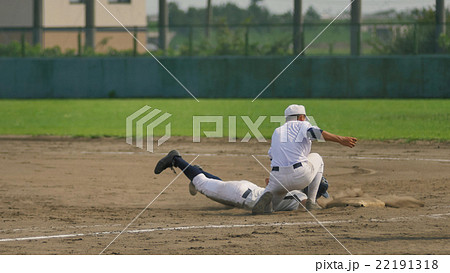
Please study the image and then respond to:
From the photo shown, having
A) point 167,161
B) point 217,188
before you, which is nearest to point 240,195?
point 217,188

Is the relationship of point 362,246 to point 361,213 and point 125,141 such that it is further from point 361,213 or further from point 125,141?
point 125,141

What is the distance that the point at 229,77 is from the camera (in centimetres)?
2956

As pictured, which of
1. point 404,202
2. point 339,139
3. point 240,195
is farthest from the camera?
point 404,202

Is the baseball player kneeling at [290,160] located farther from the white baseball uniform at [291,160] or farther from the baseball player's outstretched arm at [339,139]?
the baseball player's outstretched arm at [339,139]

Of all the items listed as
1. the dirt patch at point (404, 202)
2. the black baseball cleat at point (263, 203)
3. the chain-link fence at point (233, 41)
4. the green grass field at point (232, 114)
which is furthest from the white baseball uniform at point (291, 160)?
the chain-link fence at point (233, 41)

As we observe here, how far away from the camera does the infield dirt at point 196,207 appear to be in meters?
6.98

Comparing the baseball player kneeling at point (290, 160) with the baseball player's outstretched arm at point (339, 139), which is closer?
the baseball player's outstretched arm at point (339, 139)

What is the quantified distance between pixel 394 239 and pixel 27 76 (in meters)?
25.4

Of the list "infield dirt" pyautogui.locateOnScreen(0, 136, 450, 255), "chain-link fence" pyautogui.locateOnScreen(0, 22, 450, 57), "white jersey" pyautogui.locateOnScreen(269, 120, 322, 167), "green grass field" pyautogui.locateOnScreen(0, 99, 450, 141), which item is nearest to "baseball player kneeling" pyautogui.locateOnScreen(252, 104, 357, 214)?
"white jersey" pyautogui.locateOnScreen(269, 120, 322, 167)

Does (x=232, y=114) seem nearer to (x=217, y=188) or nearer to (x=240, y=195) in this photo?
(x=217, y=188)

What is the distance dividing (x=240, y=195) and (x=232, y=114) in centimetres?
1360

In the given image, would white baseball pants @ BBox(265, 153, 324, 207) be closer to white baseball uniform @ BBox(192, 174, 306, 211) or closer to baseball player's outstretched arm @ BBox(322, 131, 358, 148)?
white baseball uniform @ BBox(192, 174, 306, 211)

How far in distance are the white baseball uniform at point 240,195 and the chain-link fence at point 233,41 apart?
20.6 meters

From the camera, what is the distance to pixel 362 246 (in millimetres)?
6766
